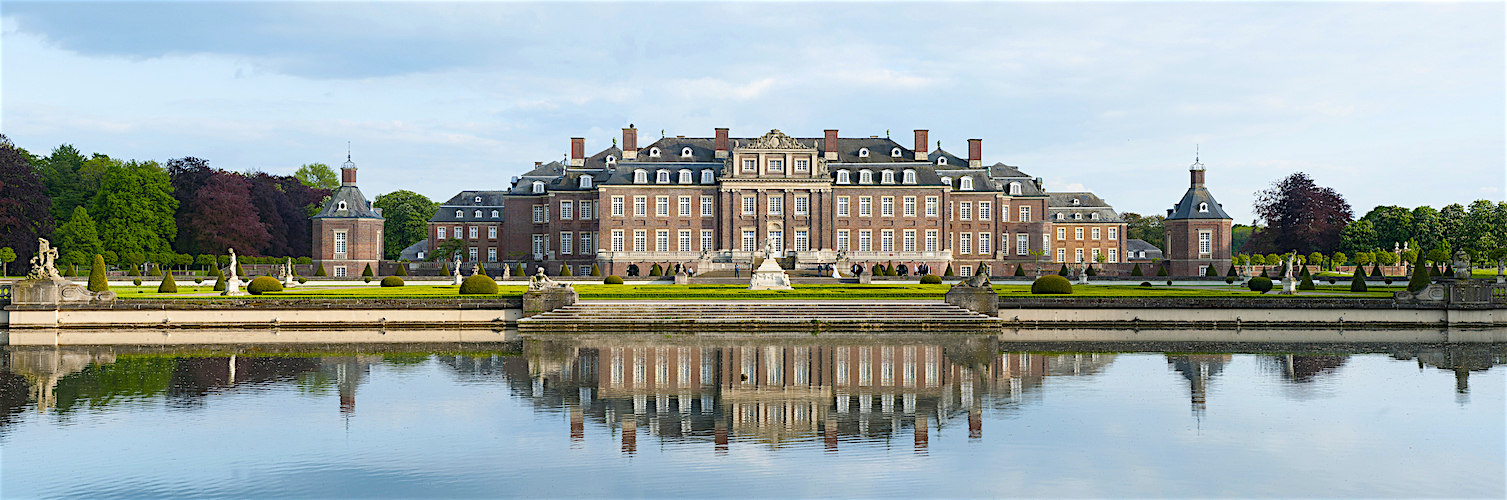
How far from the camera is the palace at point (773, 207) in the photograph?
61.4 meters

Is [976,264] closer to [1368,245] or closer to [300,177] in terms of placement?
[1368,245]

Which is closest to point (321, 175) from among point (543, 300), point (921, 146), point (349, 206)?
point (349, 206)

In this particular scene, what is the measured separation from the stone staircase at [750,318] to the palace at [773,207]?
3169 cm

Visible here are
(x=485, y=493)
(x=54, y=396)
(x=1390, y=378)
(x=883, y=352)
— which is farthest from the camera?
(x=883, y=352)

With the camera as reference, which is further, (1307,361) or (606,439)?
(1307,361)

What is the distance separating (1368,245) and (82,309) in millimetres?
67026

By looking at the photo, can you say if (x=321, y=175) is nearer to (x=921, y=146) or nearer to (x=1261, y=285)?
(x=921, y=146)

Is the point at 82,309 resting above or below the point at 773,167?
below

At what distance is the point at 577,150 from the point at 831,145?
51.5ft

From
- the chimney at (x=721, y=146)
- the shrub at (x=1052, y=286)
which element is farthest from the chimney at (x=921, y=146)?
the shrub at (x=1052, y=286)

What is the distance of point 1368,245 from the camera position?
224 ft

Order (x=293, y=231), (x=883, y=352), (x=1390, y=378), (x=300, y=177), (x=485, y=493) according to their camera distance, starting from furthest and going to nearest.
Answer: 1. (x=300, y=177)
2. (x=293, y=231)
3. (x=883, y=352)
4. (x=1390, y=378)
5. (x=485, y=493)

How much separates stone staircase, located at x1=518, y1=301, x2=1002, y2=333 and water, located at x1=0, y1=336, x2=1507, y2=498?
5.16m

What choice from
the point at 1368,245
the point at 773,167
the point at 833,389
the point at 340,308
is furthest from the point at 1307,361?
the point at 1368,245
